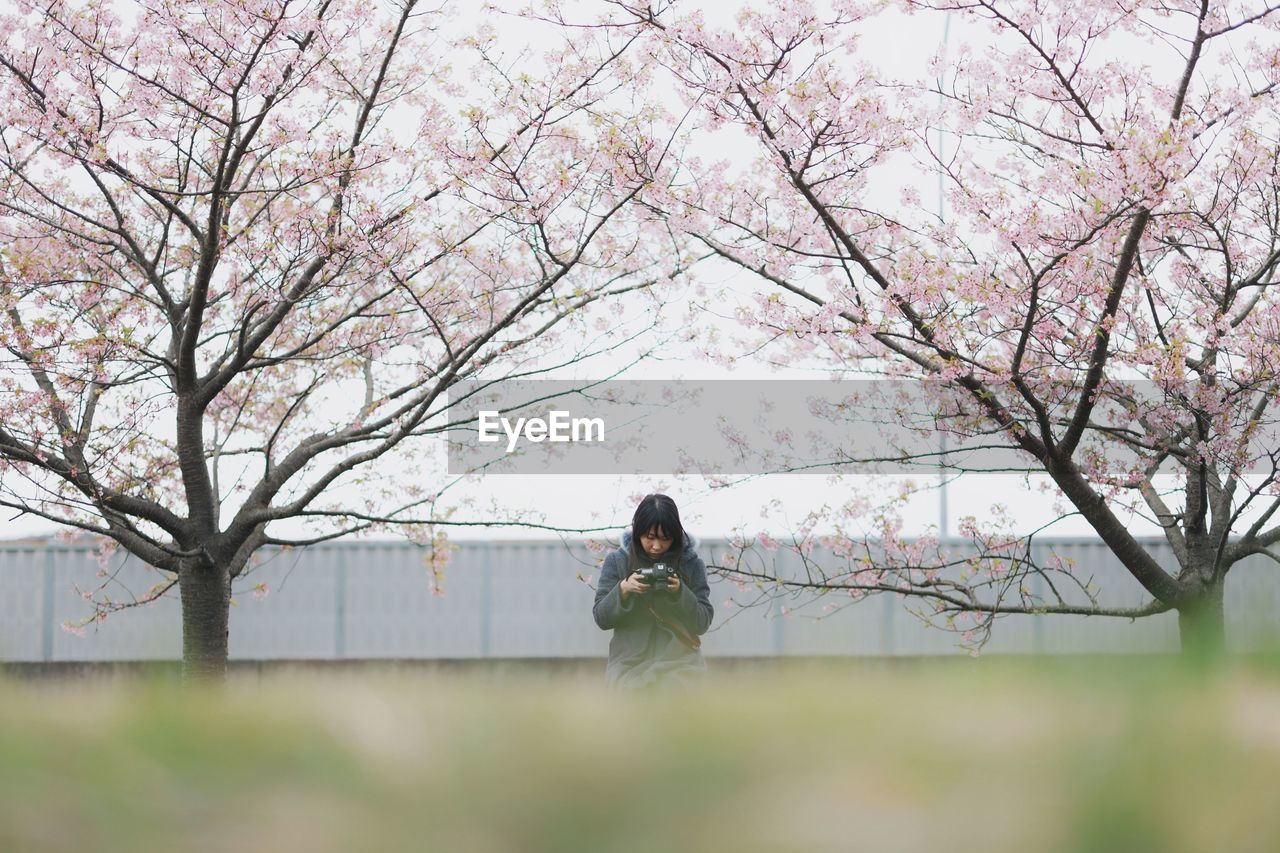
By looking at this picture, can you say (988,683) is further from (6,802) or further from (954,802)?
(6,802)

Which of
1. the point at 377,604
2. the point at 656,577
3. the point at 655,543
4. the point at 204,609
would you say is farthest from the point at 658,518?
the point at 377,604

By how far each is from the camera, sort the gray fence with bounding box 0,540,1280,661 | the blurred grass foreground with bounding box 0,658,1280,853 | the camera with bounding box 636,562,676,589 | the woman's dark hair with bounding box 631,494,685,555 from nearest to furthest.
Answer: the blurred grass foreground with bounding box 0,658,1280,853, the camera with bounding box 636,562,676,589, the woman's dark hair with bounding box 631,494,685,555, the gray fence with bounding box 0,540,1280,661

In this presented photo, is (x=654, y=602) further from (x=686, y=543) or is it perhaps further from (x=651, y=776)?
(x=651, y=776)

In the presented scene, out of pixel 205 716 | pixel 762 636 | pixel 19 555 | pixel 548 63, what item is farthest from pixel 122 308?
pixel 205 716

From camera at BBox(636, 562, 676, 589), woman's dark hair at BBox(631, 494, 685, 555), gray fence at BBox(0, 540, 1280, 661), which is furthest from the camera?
gray fence at BBox(0, 540, 1280, 661)

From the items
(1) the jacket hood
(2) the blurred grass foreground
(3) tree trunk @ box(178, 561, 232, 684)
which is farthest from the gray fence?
(2) the blurred grass foreground

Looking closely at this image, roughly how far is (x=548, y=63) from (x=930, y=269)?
2815 mm

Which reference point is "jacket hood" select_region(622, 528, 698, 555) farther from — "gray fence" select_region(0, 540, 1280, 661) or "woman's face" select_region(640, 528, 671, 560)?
"gray fence" select_region(0, 540, 1280, 661)

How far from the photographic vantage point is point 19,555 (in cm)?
1220

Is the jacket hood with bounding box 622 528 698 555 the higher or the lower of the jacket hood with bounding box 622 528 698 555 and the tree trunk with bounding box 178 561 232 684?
the higher

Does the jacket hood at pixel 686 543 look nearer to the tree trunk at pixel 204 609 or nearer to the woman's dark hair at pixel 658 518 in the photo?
the woman's dark hair at pixel 658 518

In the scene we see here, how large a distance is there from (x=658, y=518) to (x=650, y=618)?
425 millimetres

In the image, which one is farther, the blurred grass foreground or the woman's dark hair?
the woman's dark hair

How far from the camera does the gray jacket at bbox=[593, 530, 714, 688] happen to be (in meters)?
4.73
